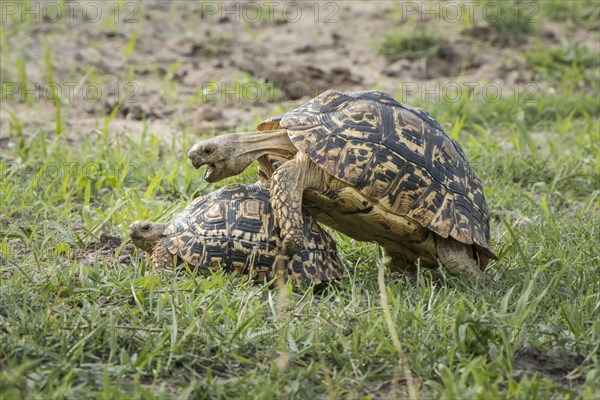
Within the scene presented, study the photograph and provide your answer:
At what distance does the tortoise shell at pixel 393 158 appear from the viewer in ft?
15.2

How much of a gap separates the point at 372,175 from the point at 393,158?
15cm

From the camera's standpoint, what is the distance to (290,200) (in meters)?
4.59

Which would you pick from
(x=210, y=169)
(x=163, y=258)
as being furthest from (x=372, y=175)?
(x=163, y=258)

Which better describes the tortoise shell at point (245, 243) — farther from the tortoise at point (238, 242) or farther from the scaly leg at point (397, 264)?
the scaly leg at point (397, 264)

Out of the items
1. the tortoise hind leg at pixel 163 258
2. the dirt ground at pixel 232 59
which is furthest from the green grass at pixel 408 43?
the tortoise hind leg at pixel 163 258

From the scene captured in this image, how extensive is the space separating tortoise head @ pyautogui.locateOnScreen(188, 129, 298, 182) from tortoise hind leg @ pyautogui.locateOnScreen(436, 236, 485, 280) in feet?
3.03

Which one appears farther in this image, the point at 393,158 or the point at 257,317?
the point at 393,158

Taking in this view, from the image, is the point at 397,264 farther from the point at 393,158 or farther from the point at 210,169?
the point at 210,169

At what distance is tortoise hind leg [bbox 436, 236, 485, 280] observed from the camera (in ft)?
15.8

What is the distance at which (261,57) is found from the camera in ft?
30.6

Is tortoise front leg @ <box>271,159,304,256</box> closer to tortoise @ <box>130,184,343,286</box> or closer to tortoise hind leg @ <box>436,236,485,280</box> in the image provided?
tortoise @ <box>130,184,343,286</box>

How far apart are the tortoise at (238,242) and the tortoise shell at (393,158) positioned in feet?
1.24

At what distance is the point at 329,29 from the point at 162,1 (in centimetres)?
193

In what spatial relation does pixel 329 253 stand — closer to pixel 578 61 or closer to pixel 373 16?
pixel 578 61
